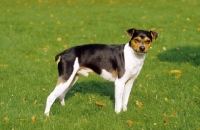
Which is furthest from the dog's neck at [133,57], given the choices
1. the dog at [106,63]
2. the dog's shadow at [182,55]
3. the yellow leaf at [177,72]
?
the dog's shadow at [182,55]

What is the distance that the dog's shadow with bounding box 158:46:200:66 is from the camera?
32.4ft

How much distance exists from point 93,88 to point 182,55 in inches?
150

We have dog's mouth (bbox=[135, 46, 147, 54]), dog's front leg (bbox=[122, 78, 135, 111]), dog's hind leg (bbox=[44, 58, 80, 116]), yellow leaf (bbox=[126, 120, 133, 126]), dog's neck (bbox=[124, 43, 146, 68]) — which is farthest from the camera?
dog's front leg (bbox=[122, 78, 135, 111])

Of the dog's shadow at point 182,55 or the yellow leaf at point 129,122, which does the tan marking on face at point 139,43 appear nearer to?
the yellow leaf at point 129,122

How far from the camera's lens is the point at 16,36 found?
1265cm

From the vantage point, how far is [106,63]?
6.12 meters

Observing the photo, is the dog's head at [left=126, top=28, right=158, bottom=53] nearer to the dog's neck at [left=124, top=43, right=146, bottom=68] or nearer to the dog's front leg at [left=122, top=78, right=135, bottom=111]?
the dog's neck at [left=124, top=43, right=146, bottom=68]

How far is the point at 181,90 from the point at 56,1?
55.8 feet

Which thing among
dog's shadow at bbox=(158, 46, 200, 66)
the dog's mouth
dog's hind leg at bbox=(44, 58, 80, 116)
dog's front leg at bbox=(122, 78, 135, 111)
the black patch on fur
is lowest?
dog's shadow at bbox=(158, 46, 200, 66)

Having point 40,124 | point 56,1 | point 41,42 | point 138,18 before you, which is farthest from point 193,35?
point 56,1

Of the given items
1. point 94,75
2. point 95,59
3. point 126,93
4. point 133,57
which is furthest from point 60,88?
point 94,75

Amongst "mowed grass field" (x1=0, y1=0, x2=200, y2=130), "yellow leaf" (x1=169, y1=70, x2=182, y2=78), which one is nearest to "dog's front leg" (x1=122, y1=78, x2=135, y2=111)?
"mowed grass field" (x1=0, y1=0, x2=200, y2=130)

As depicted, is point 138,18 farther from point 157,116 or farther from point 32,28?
point 157,116

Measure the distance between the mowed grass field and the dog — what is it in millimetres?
463
